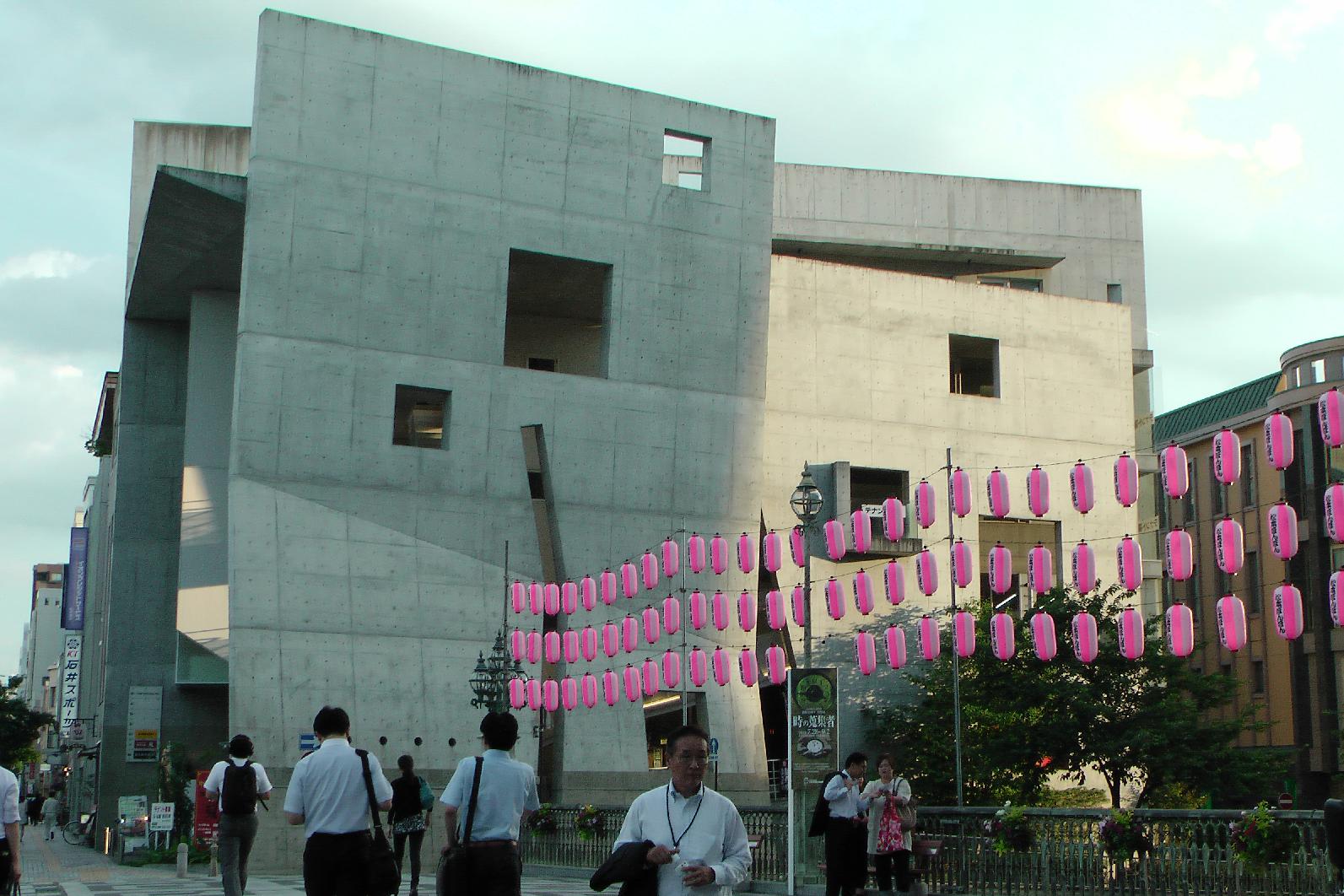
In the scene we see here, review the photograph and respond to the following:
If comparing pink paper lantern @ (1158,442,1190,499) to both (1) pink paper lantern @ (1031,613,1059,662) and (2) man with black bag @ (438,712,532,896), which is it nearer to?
(1) pink paper lantern @ (1031,613,1059,662)

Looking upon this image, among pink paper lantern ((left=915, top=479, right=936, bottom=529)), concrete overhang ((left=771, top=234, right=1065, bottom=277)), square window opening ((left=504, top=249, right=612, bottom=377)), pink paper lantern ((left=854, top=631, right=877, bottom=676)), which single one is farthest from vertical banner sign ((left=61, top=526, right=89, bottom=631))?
pink paper lantern ((left=915, top=479, right=936, bottom=529))

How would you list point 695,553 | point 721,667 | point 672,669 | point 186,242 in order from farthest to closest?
point 186,242, point 721,667, point 672,669, point 695,553

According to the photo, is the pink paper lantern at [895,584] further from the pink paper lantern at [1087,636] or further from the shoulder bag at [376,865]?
the shoulder bag at [376,865]

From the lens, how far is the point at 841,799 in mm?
13109

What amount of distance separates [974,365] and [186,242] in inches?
933

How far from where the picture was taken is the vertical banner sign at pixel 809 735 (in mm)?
19109

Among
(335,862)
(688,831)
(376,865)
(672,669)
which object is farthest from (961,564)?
(688,831)

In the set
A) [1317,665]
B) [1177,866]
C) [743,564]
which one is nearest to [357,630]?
[743,564]

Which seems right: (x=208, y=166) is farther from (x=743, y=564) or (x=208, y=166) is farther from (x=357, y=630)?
(x=743, y=564)

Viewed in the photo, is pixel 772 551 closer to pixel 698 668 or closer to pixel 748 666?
pixel 748 666

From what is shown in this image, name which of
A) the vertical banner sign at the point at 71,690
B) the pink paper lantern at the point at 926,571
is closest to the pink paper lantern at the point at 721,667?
the pink paper lantern at the point at 926,571

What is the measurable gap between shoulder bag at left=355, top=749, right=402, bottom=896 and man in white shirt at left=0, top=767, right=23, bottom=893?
2.55 meters

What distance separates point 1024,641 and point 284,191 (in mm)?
20370

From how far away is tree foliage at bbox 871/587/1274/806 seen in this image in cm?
3516
